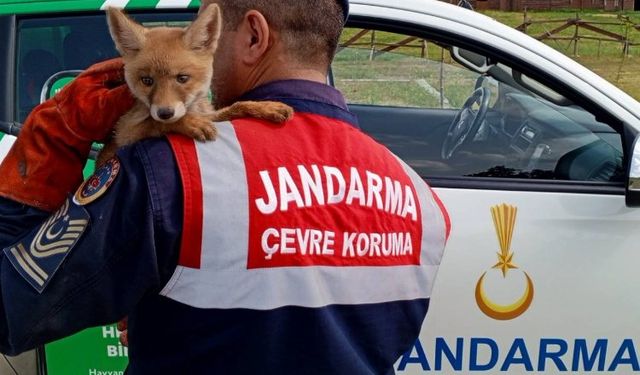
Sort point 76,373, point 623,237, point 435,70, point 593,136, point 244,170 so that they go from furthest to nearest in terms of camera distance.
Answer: point 435,70, point 593,136, point 623,237, point 76,373, point 244,170

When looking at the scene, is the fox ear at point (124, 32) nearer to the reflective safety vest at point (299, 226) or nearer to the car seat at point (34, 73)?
the reflective safety vest at point (299, 226)

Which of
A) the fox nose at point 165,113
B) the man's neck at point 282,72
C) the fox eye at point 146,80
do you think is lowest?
the fox nose at point 165,113

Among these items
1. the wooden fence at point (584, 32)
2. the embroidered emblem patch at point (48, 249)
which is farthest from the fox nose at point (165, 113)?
the wooden fence at point (584, 32)

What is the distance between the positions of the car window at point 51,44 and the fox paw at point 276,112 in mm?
1212

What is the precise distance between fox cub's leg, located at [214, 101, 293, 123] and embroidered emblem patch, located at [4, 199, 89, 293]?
0.94 ft

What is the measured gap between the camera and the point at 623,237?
238 centimetres

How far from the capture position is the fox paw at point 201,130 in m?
1.20

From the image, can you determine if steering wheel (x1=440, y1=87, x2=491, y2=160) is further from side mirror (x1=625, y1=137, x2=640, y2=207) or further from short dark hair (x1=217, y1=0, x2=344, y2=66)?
short dark hair (x1=217, y1=0, x2=344, y2=66)

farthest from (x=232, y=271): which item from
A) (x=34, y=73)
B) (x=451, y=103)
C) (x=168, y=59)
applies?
(x=451, y=103)

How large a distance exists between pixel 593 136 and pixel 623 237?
13.5 inches

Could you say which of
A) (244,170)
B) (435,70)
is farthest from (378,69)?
(244,170)

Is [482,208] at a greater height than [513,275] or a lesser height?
greater

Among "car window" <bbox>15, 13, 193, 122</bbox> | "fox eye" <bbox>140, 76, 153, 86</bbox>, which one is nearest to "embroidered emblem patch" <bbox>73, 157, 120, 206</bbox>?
"fox eye" <bbox>140, 76, 153, 86</bbox>

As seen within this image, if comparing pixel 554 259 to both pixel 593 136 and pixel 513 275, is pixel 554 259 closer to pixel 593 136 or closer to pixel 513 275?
pixel 513 275
